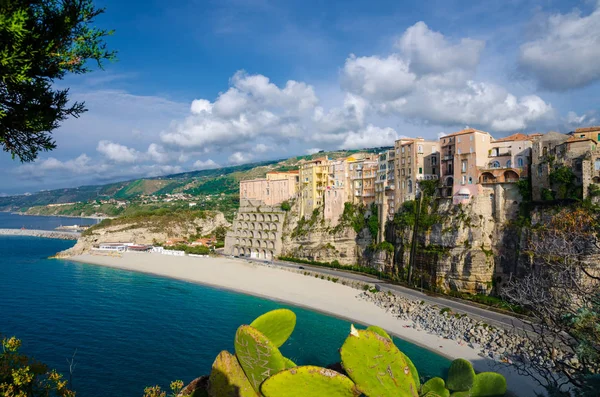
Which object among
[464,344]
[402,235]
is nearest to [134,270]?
[402,235]

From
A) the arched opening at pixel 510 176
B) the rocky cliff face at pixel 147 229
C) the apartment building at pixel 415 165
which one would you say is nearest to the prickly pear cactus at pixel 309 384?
the arched opening at pixel 510 176

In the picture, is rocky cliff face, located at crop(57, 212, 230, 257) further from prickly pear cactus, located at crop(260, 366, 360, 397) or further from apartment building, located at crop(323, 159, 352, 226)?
prickly pear cactus, located at crop(260, 366, 360, 397)

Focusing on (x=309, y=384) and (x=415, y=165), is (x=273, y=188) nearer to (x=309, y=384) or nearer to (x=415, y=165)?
(x=415, y=165)

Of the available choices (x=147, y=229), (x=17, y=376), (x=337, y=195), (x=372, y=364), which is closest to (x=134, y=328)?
(x=17, y=376)

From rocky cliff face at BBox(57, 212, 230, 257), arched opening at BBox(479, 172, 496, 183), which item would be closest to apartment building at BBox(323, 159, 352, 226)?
arched opening at BBox(479, 172, 496, 183)

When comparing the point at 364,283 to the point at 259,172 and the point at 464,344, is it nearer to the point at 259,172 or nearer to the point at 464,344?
the point at 464,344
